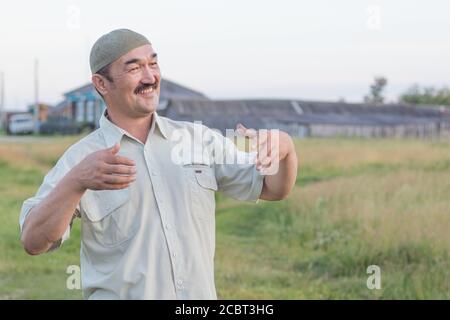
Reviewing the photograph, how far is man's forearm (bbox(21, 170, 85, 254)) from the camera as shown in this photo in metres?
2.07

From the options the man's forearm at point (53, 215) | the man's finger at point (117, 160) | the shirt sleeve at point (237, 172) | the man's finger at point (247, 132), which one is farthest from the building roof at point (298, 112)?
the man's finger at point (117, 160)

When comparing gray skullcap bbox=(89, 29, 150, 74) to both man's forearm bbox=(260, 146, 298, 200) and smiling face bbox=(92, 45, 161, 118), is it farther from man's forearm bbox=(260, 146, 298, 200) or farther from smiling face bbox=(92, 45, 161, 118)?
man's forearm bbox=(260, 146, 298, 200)

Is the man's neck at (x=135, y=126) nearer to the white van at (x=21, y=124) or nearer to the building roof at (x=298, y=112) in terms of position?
the building roof at (x=298, y=112)

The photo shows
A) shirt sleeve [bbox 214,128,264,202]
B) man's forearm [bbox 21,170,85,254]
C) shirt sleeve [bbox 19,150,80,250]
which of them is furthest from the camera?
shirt sleeve [bbox 214,128,264,202]

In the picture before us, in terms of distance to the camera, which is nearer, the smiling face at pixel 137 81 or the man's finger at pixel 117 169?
the man's finger at pixel 117 169

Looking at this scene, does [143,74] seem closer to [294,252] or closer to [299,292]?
[299,292]

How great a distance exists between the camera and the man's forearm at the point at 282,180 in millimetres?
2303

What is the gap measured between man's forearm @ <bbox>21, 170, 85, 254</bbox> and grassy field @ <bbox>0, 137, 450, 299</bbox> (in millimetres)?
4324

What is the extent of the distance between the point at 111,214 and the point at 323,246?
6.63 meters

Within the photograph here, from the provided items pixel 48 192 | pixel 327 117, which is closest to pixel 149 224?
pixel 48 192

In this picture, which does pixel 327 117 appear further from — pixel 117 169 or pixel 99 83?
pixel 117 169

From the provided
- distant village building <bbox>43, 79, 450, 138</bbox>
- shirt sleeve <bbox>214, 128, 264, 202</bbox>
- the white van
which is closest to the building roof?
distant village building <bbox>43, 79, 450, 138</bbox>

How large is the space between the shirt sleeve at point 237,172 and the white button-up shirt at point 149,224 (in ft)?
0.31

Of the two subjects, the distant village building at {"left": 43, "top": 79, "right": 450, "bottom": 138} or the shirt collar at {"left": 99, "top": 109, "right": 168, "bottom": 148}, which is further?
the distant village building at {"left": 43, "top": 79, "right": 450, "bottom": 138}
